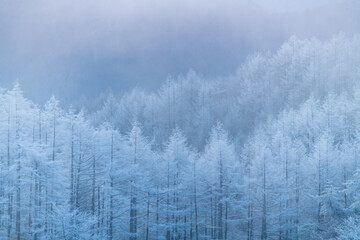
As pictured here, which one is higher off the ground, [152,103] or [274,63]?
[274,63]

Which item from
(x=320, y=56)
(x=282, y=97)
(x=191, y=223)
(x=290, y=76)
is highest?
(x=320, y=56)

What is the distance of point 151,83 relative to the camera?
530ft

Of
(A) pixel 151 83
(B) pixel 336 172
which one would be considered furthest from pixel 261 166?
(A) pixel 151 83

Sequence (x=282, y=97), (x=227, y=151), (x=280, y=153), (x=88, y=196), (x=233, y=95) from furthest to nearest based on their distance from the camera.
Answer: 1. (x=233, y=95)
2. (x=282, y=97)
3. (x=280, y=153)
4. (x=227, y=151)
5. (x=88, y=196)

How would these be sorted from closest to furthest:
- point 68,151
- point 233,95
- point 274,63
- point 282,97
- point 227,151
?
point 68,151
point 227,151
point 282,97
point 274,63
point 233,95

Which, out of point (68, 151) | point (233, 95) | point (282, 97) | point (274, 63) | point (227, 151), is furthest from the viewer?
point (233, 95)

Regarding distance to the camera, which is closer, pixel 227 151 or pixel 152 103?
pixel 227 151

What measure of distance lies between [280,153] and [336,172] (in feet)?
20.7

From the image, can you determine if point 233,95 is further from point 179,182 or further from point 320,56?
point 179,182

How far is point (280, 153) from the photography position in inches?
1359

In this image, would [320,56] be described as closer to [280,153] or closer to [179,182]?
[280,153]

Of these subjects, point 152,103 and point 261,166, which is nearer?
point 261,166

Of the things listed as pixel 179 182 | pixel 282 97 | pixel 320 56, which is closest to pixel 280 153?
pixel 179 182

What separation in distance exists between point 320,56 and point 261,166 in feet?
153
